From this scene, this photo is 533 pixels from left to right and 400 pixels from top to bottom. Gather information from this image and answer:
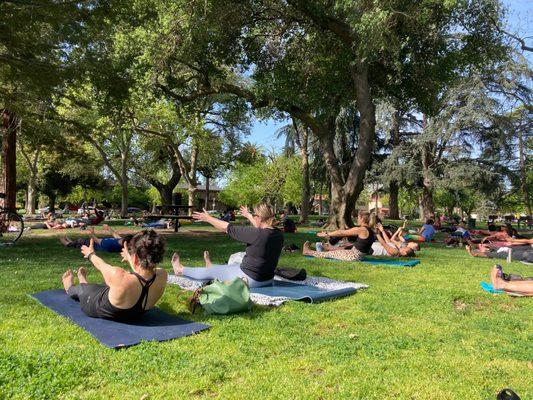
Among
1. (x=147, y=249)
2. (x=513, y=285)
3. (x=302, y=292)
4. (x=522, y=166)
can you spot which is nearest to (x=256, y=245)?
(x=302, y=292)

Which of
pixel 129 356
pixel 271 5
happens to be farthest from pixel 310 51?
pixel 129 356

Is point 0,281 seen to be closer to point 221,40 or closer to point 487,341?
point 487,341

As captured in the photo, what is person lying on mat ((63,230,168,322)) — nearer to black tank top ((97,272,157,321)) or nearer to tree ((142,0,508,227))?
black tank top ((97,272,157,321))

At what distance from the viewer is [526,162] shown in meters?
30.3

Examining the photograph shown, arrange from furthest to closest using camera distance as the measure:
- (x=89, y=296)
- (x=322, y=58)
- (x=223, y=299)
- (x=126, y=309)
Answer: (x=322, y=58) < (x=223, y=299) < (x=89, y=296) < (x=126, y=309)

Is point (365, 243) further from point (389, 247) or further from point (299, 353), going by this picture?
point (299, 353)

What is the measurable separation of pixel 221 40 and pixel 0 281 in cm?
1178

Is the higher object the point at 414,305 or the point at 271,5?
the point at 271,5

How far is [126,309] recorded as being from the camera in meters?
4.53

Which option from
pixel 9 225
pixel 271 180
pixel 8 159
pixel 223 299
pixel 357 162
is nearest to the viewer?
pixel 223 299

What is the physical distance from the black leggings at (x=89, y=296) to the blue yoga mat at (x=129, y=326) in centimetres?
7

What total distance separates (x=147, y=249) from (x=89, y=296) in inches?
39.4

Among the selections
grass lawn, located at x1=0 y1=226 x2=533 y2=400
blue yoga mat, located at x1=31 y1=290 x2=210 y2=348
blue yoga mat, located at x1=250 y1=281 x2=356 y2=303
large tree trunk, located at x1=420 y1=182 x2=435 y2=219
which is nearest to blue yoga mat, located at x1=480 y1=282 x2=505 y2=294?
grass lawn, located at x1=0 y1=226 x2=533 y2=400

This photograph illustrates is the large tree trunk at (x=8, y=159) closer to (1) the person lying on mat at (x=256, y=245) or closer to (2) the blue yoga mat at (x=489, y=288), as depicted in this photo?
(1) the person lying on mat at (x=256, y=245)
